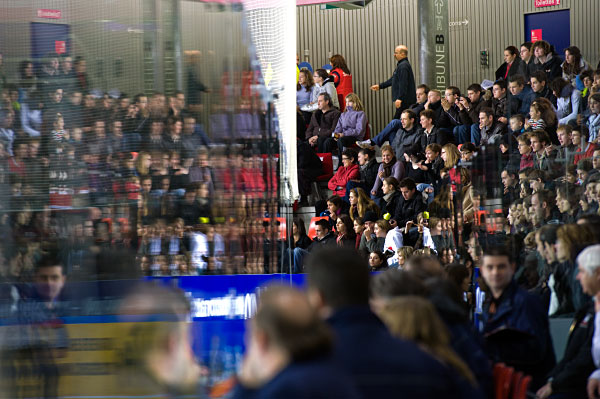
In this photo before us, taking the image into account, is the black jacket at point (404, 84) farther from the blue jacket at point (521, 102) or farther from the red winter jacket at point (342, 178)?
the blue jacket at point (521, 102)

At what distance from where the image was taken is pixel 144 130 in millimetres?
5168

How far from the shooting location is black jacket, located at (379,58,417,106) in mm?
13508

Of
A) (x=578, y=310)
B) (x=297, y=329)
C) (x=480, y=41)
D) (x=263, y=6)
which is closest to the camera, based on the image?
(x=297, y=329)

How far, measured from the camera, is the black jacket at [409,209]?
10.1m

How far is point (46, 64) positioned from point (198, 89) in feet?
3.67

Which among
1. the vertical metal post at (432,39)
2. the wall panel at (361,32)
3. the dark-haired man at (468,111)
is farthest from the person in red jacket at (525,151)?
the wall panel at (361,32)

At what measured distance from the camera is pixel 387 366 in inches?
103

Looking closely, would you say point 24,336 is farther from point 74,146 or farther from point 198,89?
point 198,89

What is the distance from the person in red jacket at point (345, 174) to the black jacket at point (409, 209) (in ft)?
5.45

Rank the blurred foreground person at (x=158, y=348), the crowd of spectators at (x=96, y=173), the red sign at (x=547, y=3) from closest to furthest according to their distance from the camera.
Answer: the blurred foreground person at (x=158, y=348)
the crowd of spectators at (x=96, y=173)
the red sign at (x=547, y=3)

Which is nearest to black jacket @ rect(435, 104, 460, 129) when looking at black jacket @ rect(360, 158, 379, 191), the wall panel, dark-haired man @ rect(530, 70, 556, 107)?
black jacket @ rect(360, 158, 379, 191)

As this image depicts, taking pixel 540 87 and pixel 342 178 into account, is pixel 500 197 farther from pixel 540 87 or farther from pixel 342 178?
pixel 342 178

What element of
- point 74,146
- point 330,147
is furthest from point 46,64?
point 330,147

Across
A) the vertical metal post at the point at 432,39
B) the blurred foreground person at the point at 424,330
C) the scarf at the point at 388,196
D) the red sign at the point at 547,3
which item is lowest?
the blurred foreground person at the point at 424,330
